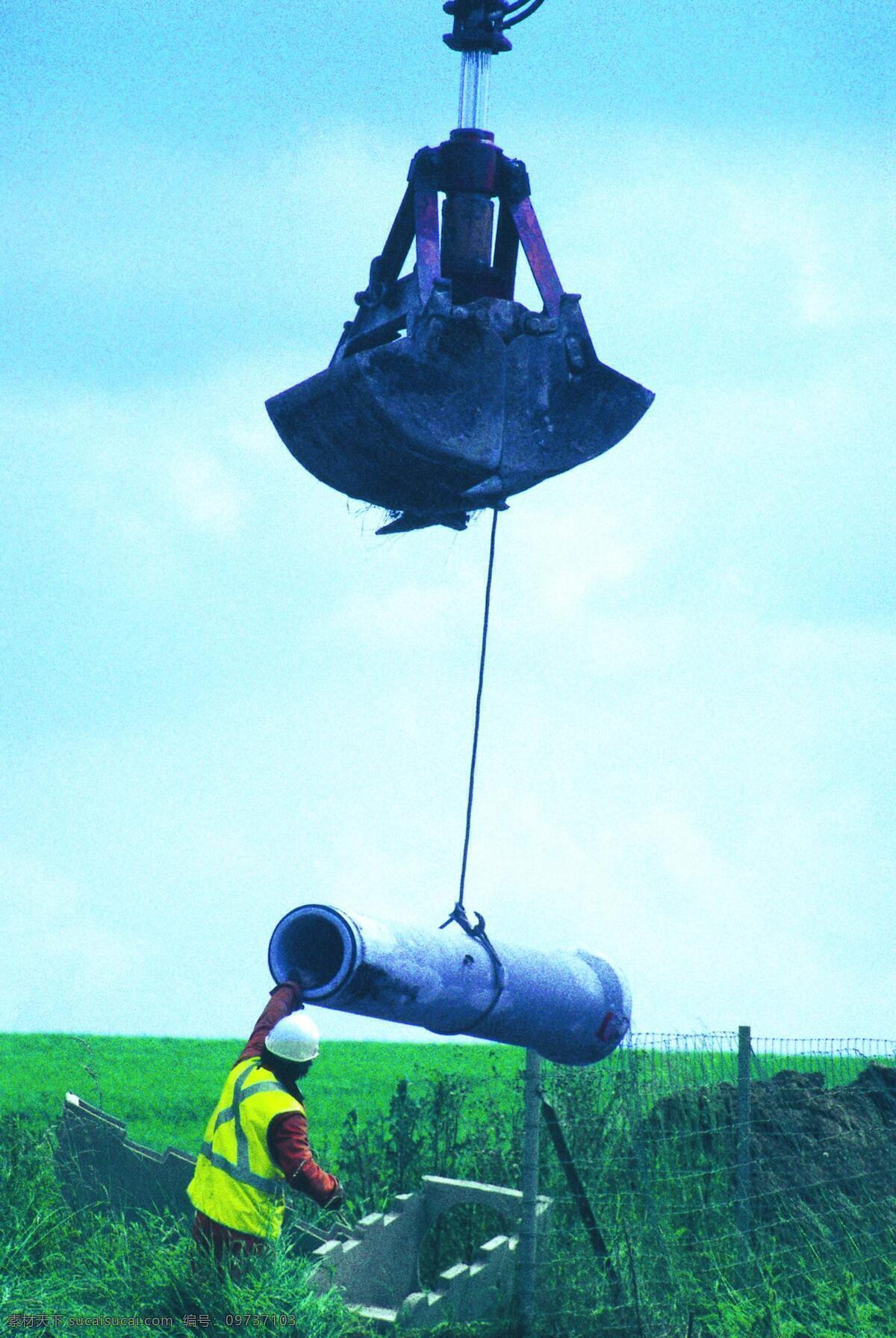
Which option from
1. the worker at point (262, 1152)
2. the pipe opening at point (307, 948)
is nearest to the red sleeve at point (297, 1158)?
the worker at point (262, 1152)

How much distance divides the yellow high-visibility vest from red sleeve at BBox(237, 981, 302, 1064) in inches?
5.0

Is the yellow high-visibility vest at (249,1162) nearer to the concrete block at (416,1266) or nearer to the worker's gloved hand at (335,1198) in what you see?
the worker's gloved hand at (335,1198)

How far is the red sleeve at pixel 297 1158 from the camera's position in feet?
20.4

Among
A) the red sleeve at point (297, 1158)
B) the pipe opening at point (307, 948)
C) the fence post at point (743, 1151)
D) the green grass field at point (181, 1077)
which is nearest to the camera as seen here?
the pipe opening at point (307, 948)

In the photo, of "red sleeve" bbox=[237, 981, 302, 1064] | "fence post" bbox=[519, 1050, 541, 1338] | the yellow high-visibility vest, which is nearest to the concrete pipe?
"red sleeve" bbox=[237, 981, 302, 1064]

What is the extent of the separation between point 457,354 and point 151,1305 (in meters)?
4.03

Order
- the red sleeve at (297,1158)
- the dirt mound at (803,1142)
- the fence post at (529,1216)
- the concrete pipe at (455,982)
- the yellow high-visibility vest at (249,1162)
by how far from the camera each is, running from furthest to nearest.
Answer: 1. the dirt mound at (803,1142)
2. the fence post at (529,1216)
3. the yellow high-visibility vest at (249,1162)
4. the red sleeve at (297,1158)
5. the concrete pipe at (455,982)

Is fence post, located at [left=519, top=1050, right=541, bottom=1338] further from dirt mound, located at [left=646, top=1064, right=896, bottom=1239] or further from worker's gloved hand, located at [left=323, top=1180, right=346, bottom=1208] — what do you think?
worker's gloved hand, located at [left=323, top=1180, right=346, bottom=1208]

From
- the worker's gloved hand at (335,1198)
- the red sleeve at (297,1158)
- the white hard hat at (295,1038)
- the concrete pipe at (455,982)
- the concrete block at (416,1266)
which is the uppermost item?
the concrete pipe at (455,982)

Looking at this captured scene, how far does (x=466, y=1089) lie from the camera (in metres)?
11.0

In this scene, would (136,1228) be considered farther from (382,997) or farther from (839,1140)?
(839,1140)

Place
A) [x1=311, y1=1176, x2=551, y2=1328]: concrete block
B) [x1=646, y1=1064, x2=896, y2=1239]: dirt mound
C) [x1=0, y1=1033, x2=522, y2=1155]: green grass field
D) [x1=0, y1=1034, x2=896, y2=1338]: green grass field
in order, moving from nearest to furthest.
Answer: [x1=0, y1=1034, x2=896, y2=1338]: green grass field, [x1=311, y1=1176, x2=551, y2=1328]: concrete block, [x1=646, y1=1064, x2=896, y2=1239]: dirt mound, [x1=0, y1=1033, x2=522, y2=1155]: green grass field

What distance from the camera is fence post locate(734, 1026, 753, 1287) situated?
28.8ft

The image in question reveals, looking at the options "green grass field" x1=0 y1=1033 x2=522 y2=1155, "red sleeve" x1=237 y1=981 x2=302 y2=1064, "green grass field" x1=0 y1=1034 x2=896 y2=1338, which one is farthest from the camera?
"green grass field" x1=0 y1=1033 x2=522 y2=1155
